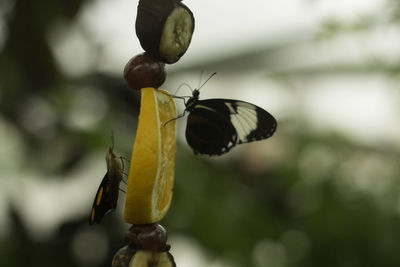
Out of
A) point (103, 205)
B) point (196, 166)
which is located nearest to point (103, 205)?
point (103, 205)

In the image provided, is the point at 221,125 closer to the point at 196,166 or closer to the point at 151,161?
the point at 151,161

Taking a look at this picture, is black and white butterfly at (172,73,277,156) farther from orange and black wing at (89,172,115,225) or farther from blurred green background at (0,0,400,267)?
blurred green background at (0,0,400,267)

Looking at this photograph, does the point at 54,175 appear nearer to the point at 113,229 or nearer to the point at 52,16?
the point at 113,229

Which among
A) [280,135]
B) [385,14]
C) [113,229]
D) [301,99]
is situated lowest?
[113,229]

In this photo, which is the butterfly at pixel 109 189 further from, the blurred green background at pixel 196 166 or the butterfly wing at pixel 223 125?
the blurred green background at pixel 196 166

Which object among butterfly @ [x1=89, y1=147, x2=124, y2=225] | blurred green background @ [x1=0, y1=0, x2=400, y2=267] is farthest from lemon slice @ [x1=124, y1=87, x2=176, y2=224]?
blurred green background @ [x1=0, y1=0, x2=400, y2=267]

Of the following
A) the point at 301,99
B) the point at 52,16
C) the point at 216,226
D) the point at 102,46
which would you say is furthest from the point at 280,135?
the point at 52,16

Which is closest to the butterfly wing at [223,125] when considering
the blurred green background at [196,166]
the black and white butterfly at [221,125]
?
the black and white butterfly at [221,125]
